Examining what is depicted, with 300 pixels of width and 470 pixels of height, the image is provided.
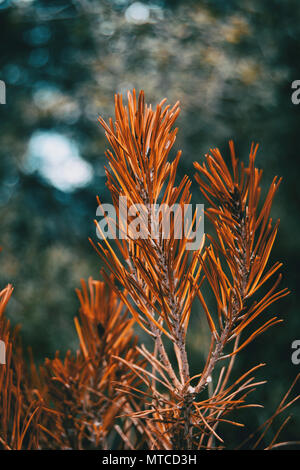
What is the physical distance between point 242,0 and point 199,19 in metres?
0.15

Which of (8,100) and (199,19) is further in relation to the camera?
(8,100)

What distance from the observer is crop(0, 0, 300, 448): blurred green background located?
0.98 m

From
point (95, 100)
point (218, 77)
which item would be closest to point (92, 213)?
point (95, 100)

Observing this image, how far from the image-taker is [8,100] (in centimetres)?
137

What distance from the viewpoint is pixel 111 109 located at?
3.93 ft

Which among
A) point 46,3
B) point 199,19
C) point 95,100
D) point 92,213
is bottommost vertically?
point 92,213

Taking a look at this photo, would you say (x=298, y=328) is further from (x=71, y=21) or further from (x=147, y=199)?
(x=71, y=21)

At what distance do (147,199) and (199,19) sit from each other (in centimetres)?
117

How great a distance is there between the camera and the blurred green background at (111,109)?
3.22 feet
